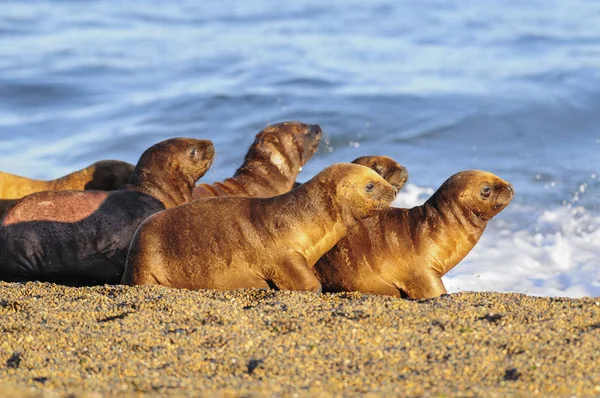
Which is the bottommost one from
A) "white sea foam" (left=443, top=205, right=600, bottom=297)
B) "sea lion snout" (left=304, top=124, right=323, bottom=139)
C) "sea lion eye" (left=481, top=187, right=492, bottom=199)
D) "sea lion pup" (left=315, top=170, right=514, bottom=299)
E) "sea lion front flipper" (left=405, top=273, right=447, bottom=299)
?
"white sea foam" (left=443, top=205, right=600, bottom=297)

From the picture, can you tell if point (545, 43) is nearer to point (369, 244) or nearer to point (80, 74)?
point (80, 74)

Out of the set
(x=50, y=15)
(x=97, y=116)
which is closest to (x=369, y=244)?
(x=97, y=116)

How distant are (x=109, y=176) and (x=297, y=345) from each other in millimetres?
5979

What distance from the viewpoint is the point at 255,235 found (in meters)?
8.20

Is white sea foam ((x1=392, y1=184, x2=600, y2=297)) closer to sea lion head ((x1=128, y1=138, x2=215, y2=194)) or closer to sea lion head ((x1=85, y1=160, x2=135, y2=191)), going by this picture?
sea lion head ((x1=128, y1=138, x2=215, y2=194))

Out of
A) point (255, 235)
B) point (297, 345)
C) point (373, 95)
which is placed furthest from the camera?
point (373, 95)

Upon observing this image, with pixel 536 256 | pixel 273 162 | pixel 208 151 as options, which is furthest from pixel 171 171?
pixel 536 256

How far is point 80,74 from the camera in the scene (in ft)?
82.9

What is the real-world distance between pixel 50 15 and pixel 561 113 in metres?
20.9

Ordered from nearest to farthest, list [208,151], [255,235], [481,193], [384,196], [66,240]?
1. [255,235]
2. [384,196]
3. [481,193]
4. [66,240]
5. [208,151]

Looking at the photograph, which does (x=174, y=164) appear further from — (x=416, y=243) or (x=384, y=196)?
(x=416, y=243)

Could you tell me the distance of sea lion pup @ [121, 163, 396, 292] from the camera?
8172mm

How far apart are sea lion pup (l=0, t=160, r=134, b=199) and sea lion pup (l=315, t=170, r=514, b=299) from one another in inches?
148

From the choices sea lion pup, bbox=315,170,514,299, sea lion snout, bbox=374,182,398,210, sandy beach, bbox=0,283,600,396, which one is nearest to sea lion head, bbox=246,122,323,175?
sea lion pup, bbox=315,170,514,299
